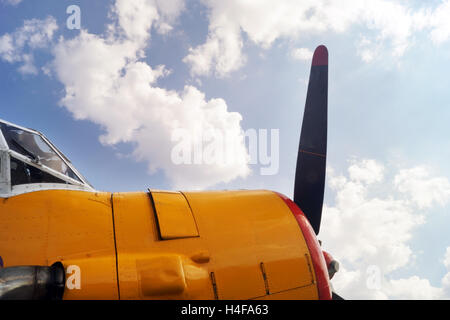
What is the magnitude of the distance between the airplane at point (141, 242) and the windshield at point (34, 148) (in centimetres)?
2

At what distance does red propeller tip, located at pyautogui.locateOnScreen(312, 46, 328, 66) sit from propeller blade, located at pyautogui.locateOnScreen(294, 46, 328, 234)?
1.07 ft

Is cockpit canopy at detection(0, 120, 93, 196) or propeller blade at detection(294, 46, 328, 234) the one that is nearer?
cockpit canopy at detection(0, 120, 93, 196)

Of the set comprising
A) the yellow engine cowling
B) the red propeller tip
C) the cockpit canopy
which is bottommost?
the yellow engine cowling

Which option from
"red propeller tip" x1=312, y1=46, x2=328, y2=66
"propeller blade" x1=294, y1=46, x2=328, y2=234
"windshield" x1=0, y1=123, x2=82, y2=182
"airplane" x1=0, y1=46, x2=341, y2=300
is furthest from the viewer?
"red propeller tip" x1=312, y1=46, x2=328, y2=66

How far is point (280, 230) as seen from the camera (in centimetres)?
363

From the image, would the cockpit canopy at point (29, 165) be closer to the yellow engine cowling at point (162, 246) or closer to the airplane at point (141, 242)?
the airplane at point (141, 242)

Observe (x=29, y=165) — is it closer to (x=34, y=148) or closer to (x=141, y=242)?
(x=34, y=148)

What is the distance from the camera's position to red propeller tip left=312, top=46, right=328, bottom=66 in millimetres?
5797

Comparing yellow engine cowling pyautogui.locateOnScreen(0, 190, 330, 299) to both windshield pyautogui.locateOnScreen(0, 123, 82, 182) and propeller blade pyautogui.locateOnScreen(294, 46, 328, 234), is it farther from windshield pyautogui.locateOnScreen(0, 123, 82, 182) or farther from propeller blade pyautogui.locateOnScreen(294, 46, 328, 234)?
propeller blade pyautogui.locateOnScreen(294, 46, 328, 234)

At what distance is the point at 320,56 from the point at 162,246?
16.5 ft

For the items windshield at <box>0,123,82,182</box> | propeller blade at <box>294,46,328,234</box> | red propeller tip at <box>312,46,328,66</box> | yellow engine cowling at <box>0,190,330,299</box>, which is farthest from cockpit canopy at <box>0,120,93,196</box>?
red propeller tip at <box>312,46,328,66</box>

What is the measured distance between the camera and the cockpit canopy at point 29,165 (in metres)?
3.33

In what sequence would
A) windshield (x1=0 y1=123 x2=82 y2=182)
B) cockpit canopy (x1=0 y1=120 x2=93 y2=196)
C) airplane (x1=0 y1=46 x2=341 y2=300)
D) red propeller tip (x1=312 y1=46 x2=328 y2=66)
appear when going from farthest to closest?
red propeller tip (x1=312 y1=46 x2=328 y2=66) → windshield (x1=0 y1=123 x2=82 y2=182) → cockpit canopy (x1=0 y1=120 x2=93 y2=196) → airplane (x1=0 y1=46 x2=341 y2=300)
